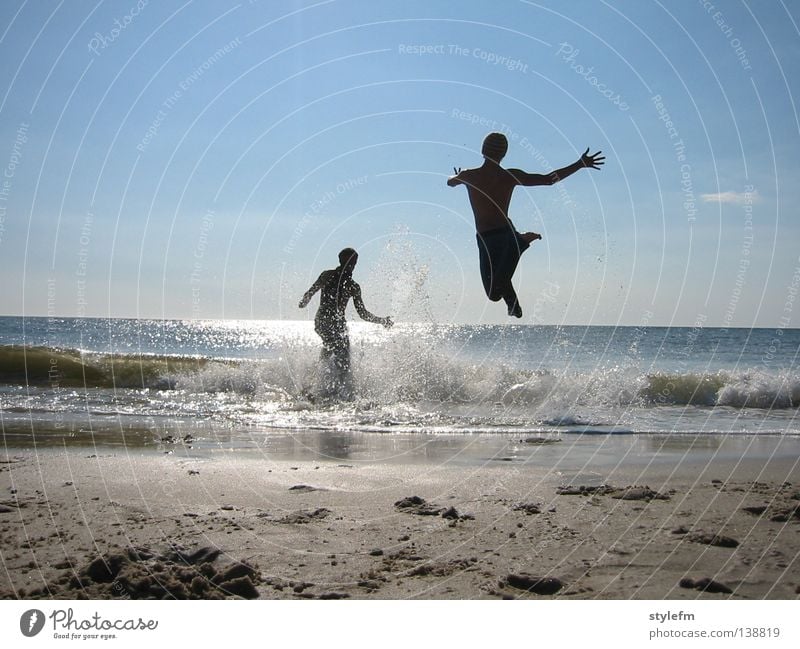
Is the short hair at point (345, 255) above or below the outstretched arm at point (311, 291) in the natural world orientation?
above

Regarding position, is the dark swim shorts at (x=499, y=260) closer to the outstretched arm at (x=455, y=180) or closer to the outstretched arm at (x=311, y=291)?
the outstretched arm at (x=455, y=180)

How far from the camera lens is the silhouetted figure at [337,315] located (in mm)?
16844

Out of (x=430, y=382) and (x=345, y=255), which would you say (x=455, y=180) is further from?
(x=430, y=382)

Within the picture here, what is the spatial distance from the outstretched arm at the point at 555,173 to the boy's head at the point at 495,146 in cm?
17

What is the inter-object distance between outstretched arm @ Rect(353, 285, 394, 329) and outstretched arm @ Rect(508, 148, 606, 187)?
24.1ft

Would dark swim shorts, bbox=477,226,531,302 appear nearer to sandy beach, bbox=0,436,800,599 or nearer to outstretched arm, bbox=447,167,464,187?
outstretched arm, bbox=447,167,464,187

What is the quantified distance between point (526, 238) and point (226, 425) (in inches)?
403

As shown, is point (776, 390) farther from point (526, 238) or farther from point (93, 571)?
point (93, 571)

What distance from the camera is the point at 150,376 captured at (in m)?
25.0

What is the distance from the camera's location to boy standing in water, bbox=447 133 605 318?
Result: 489cm
